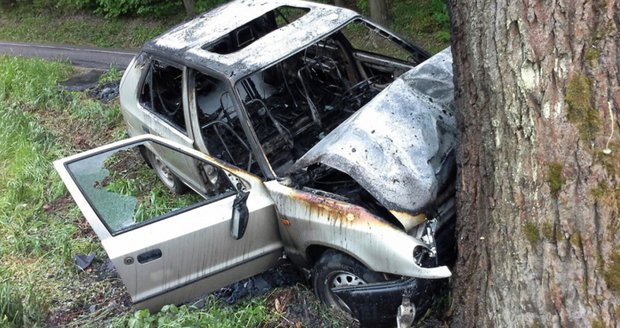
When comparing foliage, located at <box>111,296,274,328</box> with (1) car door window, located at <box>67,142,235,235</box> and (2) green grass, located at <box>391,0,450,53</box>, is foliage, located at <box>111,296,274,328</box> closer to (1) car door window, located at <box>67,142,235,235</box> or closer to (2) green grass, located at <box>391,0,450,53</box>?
(1) car door window, located at <box>67,142,235,235</box>

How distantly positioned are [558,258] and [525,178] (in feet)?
1.26

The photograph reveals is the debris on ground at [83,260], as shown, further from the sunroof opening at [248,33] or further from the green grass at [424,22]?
the green grass at [424,22]

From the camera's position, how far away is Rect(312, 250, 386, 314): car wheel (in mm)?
4293

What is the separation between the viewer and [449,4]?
3.47 m

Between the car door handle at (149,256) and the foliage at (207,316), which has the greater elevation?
the car door handle at (149,256)

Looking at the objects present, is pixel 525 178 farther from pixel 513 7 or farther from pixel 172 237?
pixel 172 237

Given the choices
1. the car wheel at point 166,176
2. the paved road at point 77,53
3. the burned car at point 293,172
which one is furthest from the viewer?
the paved road at point 77,53

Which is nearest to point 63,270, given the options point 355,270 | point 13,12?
point 355,270

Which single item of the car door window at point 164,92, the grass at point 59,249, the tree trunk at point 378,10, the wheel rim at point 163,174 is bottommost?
the tree trunk at point 378,10

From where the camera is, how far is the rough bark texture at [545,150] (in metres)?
2.67

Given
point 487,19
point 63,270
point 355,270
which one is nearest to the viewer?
point 487,19

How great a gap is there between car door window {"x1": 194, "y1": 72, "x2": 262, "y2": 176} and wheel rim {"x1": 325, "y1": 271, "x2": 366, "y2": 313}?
1.13 metres

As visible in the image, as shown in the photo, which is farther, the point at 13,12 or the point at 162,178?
the point at 13,12

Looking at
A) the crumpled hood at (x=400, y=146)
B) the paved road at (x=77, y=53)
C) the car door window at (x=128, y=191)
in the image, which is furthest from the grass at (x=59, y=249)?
the paved road at (x=77, y=53)
